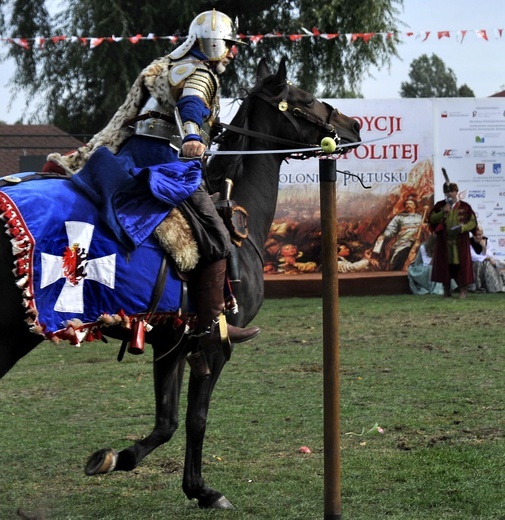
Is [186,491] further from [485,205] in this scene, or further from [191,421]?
[485,205]

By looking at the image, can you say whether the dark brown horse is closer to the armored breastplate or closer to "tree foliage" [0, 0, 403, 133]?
the armored breastplate

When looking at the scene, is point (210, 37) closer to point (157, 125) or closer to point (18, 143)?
point (157, 125)

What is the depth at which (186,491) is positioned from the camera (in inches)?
208

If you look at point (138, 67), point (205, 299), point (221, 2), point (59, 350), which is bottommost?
point (59, 350)

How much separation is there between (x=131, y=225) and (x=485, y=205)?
13.8 m

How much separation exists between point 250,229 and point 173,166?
105 centimetres

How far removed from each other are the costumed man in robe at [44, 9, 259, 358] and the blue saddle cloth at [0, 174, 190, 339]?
0.09 metres

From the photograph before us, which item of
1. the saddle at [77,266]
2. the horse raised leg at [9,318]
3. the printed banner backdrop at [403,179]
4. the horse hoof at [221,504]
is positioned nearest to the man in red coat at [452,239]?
the printed banner backdrop at [403,179]

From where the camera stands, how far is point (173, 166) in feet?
16.3

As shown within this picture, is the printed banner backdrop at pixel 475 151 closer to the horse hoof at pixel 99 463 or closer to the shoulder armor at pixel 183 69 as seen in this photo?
the shoulder armor at pixel 183 69

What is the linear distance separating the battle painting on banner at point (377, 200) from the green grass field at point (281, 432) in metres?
5.54

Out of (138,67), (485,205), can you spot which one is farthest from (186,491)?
(138,67)

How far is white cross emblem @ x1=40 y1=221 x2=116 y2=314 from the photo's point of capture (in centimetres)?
437

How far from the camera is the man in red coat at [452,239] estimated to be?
16.4 meters
